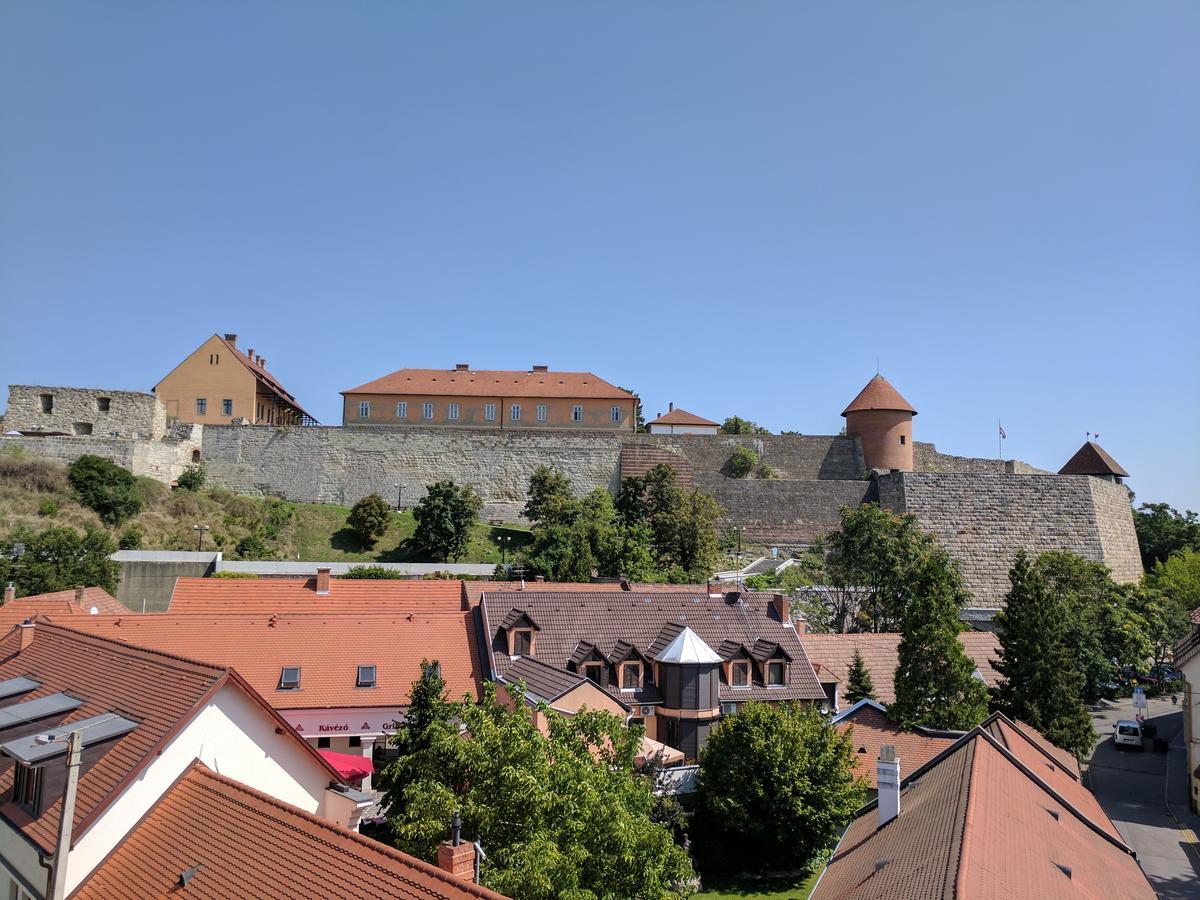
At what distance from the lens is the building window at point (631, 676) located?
73.2 feet

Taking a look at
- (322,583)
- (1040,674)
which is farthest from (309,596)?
(1040,674)

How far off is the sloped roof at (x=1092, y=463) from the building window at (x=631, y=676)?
3742 cm

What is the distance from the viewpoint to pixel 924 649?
21.6 metres

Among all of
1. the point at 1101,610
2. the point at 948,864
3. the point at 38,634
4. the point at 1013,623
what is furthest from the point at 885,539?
the point at 38,634

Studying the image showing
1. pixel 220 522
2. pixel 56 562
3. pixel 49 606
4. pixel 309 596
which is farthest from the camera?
pixel 220 522

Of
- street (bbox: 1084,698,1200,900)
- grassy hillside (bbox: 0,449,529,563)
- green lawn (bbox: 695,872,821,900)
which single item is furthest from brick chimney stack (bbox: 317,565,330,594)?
street (bbox: 1084,698,1200,900)

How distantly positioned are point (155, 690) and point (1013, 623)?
20.5 metres

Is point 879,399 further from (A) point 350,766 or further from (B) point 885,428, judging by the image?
(A) point 350,766

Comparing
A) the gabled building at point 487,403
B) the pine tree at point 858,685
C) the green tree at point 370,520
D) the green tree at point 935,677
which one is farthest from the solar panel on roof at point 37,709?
the gabled building at point 487,403

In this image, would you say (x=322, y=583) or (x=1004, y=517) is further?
(x=1004, y=517)

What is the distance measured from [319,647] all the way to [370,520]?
1851 centimetres

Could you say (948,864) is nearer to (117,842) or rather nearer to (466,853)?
(466,853)

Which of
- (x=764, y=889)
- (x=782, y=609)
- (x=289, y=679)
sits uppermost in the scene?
(x=782, y=609)

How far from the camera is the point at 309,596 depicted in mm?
26750
